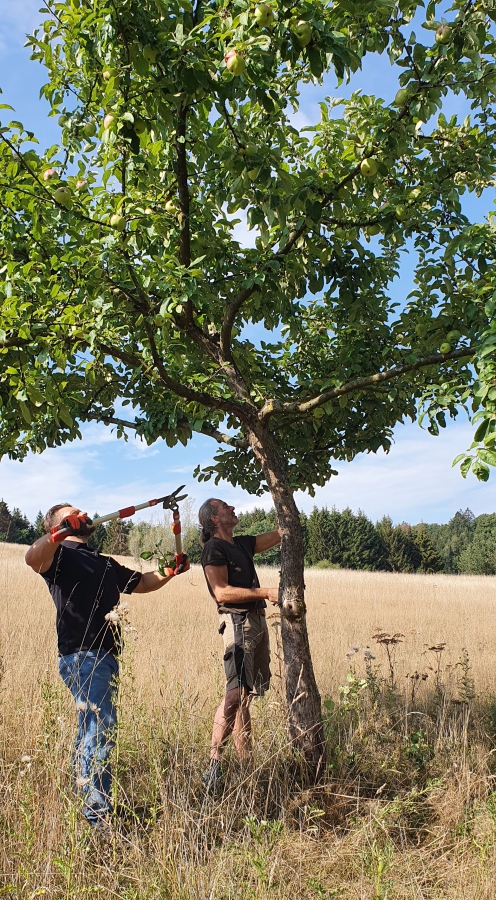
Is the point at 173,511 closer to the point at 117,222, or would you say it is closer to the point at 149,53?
the point at 117,222

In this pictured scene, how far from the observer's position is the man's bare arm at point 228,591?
3.54 m

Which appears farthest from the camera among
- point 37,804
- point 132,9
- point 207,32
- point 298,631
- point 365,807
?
point 298,631

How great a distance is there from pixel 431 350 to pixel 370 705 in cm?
315

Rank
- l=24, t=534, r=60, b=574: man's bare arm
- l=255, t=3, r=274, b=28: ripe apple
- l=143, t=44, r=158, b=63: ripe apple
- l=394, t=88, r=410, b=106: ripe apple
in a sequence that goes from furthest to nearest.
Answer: l=24, t=534, r=60, b=574: man's bare arm
l=394, t=88, r=410, b=106: ripe apple
l=143, t=44, r=158, b=63: ripe apple
l=255, t=3, r=274, b=28: ripe apple

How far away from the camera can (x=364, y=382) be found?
348cm

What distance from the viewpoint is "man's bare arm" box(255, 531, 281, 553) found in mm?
4059

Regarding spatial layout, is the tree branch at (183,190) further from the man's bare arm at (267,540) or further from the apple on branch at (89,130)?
the man's bare arm at (267,540)

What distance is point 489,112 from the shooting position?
10.9 feet

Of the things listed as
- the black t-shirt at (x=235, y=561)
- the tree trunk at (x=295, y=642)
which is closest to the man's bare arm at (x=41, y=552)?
the black t-shirt at (x=235, y=561)

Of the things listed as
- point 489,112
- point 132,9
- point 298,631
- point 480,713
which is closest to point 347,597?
point 480,713

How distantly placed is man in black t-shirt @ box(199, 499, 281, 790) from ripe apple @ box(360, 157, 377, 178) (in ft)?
7.10

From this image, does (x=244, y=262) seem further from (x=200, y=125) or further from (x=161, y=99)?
(x=161, y=99)

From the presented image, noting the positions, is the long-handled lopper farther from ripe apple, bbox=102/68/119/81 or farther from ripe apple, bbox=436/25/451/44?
ripe apple, bbox=436/25/451/44

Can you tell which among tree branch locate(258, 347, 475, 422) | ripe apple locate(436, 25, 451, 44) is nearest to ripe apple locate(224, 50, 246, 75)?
ripe apple locate(436, 25, 451, 44)
